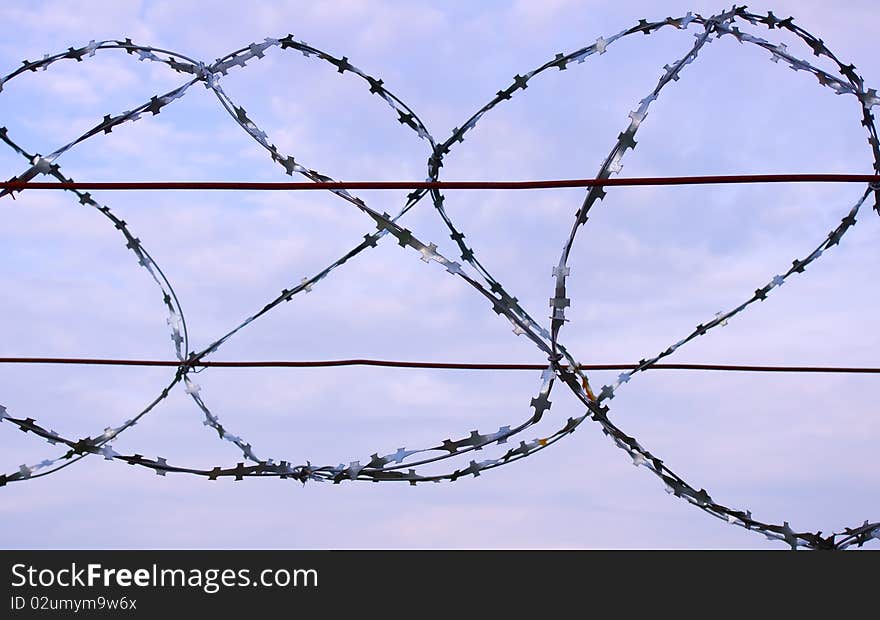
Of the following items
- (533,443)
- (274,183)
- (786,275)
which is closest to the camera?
(533,443)

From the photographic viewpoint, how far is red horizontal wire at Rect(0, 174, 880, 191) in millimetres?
6036

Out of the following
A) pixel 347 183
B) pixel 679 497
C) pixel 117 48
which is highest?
pixel 117 48

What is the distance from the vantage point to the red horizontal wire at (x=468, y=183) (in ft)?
19.8

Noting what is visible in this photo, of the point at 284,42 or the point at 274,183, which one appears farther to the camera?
the point at 284,42

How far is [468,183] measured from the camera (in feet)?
20.4

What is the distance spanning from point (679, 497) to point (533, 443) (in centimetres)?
84

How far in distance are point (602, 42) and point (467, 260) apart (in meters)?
1.49

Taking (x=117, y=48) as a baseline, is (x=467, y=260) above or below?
below

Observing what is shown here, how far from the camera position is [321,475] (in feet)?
20.1

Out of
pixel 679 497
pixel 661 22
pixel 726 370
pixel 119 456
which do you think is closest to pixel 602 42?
pixel 661 22

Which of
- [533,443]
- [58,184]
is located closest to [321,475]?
[533,443]

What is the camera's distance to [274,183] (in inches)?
252

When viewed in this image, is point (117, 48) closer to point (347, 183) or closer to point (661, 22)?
point (347, 183)

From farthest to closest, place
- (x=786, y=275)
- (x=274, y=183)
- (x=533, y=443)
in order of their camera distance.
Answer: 1. (x=786, y=275)
2. (x=274, y=183)
3. (x=533, y=443)
